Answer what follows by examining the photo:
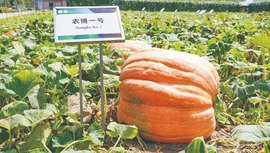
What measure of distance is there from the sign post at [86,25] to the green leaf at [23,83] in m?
0.32

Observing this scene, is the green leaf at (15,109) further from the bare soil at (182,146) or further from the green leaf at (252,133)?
the green leaf at (252,133)

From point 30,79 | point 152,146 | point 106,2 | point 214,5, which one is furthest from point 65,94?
point 214,5

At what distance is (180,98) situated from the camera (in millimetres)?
2455

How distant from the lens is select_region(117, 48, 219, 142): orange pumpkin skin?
96.9 inches

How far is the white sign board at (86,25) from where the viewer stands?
2309 mm

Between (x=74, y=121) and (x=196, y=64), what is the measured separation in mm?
876

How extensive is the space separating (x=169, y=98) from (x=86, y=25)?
0.67 metres

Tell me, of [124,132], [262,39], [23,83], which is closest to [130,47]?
[262,39]

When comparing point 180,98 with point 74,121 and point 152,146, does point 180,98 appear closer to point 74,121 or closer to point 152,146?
point 152,146

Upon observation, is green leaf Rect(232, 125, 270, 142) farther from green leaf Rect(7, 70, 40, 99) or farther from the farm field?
green leaf Rect(7, 70, 40, 99)

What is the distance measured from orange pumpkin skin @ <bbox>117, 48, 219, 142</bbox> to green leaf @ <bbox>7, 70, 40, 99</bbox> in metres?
0.57

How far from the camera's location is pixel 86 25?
2.36 metres

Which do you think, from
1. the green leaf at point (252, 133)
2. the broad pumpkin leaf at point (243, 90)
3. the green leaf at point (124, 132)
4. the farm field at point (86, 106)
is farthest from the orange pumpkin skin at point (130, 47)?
the green leaf at point (252, 133)

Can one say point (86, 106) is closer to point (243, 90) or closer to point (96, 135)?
point (96, 135)
